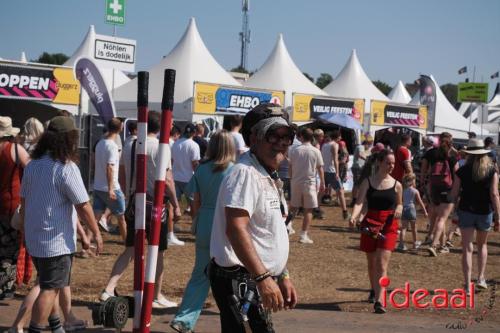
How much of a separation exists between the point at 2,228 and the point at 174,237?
4759 mm

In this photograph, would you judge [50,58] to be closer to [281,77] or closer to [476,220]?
[281,77]

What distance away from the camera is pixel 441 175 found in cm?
1116

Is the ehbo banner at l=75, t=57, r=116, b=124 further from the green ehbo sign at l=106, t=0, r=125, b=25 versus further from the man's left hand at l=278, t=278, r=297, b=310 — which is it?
the man's left hand at l=278, t=278, r=297, b=310

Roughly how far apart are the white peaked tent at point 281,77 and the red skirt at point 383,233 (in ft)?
63.4

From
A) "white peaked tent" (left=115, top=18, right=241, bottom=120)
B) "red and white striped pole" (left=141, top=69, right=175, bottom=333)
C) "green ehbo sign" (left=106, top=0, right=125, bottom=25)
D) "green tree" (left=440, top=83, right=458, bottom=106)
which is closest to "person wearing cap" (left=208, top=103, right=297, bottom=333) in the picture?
"red and white striped pole" (left=141, top=69, right=175, bottom=333)

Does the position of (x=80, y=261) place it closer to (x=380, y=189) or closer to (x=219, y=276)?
(x=380, y=189)

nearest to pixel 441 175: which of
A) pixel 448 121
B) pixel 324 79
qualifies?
pixel 448 121

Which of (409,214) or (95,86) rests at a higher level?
(95,86)

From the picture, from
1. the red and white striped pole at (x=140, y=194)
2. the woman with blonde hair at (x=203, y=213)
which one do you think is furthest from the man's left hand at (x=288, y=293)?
Answer: the woman with blonde hair at (x=203, y=213)

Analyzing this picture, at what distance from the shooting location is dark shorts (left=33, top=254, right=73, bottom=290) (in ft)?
16.6

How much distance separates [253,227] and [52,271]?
2.15 meters

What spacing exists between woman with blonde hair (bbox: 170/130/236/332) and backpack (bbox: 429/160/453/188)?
582cm

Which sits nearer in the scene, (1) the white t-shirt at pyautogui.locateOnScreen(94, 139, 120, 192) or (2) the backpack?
(1) the white t-shirt at pyautogui.locateOnScreen(94, 139, 120, 192)

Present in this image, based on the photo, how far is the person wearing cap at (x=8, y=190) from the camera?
6.48 m
